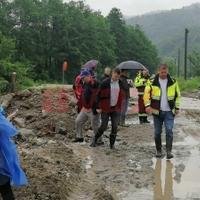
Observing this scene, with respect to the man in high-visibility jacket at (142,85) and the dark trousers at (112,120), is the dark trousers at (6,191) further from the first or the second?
the man in high-visibility jacket at (142,85)

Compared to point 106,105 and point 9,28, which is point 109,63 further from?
point 106,105

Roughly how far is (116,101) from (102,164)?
2086mm

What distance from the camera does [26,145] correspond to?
490 inches

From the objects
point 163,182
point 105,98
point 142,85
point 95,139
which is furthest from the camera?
point 142,85

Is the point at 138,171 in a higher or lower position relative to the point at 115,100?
lower

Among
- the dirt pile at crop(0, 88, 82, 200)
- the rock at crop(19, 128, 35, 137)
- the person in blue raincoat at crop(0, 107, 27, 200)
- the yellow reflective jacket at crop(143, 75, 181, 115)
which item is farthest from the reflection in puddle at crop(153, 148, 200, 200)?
the rock at crop(19, 128, 35, 137)

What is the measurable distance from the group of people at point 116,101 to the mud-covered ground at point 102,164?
44cm

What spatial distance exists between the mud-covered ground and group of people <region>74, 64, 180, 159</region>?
1.43 feet

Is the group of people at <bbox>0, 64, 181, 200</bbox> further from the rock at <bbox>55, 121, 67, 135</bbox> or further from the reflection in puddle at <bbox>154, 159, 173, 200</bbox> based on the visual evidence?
the rock at <bbox>55, 121, 67, 135</bbox>

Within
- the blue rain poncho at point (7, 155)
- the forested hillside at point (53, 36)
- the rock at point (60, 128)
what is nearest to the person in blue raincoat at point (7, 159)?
the blue rain poncho at point (7, 155)

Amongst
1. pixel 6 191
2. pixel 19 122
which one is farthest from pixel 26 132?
pixel 6 191

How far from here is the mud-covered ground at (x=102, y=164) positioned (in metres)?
8.41

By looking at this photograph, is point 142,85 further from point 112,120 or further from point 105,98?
point 105,98

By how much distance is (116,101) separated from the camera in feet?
41.2
